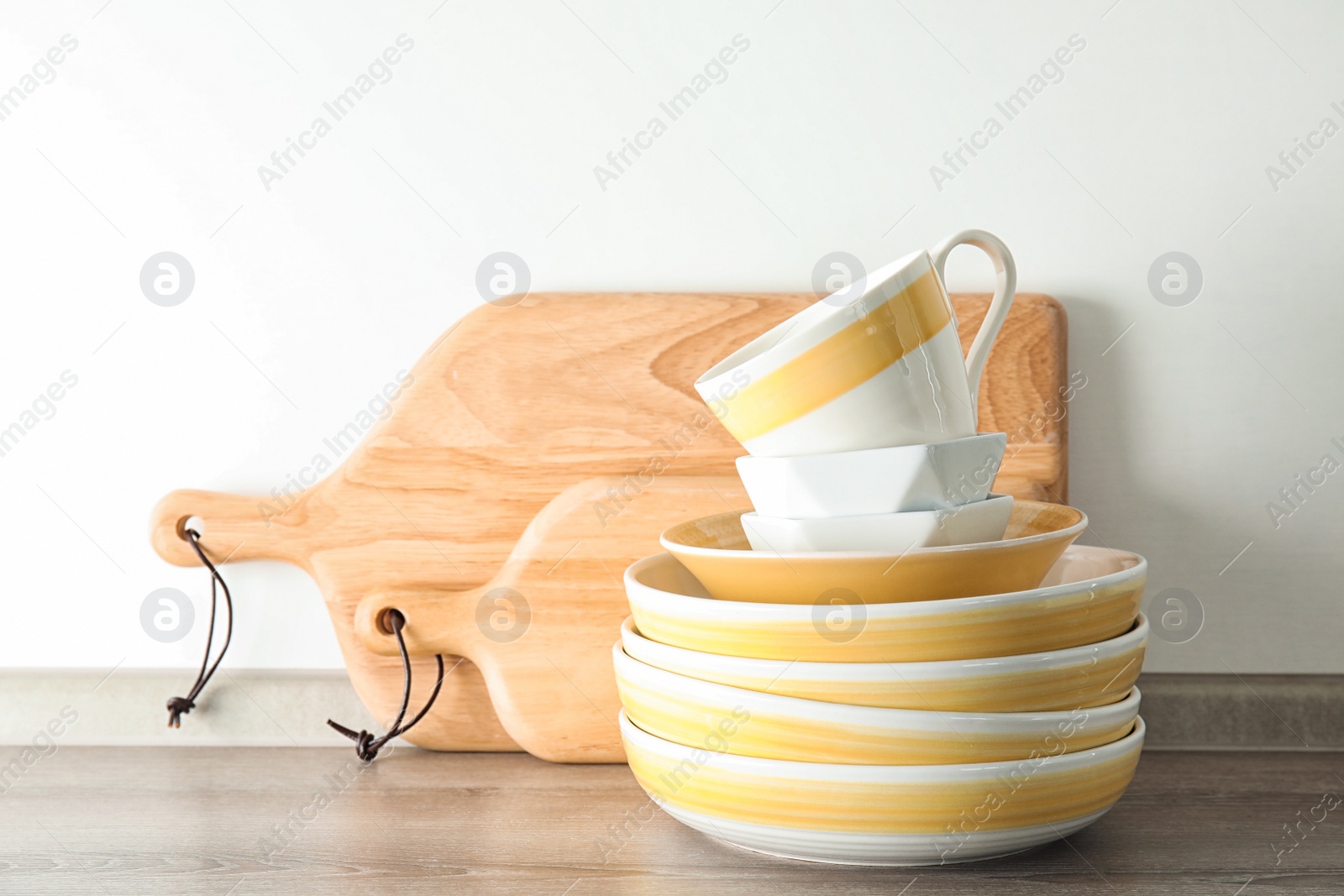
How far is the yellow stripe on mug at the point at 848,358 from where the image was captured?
54cm

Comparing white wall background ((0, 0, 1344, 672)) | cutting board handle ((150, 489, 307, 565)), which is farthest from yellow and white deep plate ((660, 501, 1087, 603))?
cutting board handle ((150, 489, 307, 565))

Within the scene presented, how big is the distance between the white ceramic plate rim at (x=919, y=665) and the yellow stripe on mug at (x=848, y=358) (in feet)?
0.46

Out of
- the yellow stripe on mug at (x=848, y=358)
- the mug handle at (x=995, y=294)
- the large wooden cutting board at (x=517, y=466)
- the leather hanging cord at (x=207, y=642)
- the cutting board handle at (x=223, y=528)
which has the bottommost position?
the leather hanging cord at (x=207, y=642)

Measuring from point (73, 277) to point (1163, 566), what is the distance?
37.1 inches

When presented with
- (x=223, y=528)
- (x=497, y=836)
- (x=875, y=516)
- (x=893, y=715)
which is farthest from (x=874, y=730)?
(x=223, y=528)

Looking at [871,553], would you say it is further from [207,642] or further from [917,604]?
[207,642]

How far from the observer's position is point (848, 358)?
1.78 feet

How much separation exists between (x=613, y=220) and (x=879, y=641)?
0.45 metres

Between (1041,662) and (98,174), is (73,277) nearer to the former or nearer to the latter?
(98,174)

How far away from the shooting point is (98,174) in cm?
83

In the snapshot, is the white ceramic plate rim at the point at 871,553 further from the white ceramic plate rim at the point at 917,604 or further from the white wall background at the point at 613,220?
the white wall background at the point at 613,220

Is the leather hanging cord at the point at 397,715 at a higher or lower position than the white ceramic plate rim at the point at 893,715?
lower

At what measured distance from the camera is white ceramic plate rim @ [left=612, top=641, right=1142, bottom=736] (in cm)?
49

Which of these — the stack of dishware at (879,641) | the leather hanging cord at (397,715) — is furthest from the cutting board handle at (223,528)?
the stack of dishware at (879,641)
